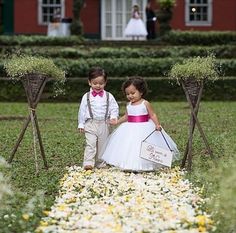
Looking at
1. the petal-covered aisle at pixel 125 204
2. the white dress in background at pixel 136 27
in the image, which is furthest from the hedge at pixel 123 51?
the petal-covered aisle at pixel 125 204

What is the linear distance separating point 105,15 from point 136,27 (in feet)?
7.05

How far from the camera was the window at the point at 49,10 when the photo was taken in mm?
32719

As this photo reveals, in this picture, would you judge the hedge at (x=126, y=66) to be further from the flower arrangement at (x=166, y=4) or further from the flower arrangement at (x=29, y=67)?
the flower arrangement at (x=29, y=67)

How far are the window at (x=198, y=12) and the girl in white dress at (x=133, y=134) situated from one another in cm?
2295

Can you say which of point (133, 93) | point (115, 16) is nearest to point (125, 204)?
point (133, 93)

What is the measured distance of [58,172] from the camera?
Answer: 404 inches

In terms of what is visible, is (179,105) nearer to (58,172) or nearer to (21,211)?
(58,172)

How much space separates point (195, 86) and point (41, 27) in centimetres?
2274

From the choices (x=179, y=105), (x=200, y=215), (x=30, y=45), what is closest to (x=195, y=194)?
(x=200, y=215)

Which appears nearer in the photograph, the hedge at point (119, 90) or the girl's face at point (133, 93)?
the girl's face at point (133, 93)

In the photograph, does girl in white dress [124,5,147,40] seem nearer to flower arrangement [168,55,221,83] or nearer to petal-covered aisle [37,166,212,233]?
flower arrangement [168,55,221,83]

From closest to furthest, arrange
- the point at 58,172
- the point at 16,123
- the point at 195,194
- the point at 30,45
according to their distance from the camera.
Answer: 1. the point at 195,194
2. the point at 58,172
3. the point at 16,123
4. the point at 30,45

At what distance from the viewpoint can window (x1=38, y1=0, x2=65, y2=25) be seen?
1288 inches

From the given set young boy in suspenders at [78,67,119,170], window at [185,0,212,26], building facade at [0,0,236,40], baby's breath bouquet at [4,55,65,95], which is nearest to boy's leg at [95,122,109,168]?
young boy in suspenders at [78,67,119,170]
